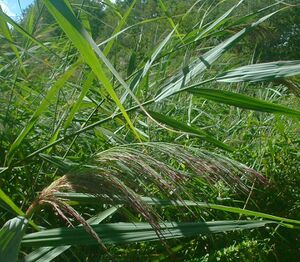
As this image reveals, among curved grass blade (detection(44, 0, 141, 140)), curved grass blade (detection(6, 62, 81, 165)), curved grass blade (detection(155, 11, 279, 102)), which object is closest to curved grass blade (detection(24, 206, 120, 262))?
curved grass blade (detection(6, 62, 81, 165))

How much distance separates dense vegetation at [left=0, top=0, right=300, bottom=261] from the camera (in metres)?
1.45

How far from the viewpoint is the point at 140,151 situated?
5.18 ft

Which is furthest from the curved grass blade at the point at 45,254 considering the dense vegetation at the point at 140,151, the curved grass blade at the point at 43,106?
the curved grass blade at the point at 43,106

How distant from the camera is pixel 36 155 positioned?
200cm

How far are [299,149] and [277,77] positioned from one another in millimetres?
968

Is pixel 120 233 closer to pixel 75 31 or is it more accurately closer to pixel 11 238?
pixel 11 238

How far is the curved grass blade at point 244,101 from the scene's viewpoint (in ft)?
6.28

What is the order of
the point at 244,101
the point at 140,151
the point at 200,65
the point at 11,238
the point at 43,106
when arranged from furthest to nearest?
the point at 200,65 → the point at 244,101 → the point at 43,106 → the point at 140,151 → the point at 11,238

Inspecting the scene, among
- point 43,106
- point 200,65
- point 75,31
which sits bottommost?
point 200,65

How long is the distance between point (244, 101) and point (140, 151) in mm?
489

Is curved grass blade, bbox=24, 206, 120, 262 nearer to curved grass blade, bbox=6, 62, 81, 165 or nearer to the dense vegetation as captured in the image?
the dense vegetation

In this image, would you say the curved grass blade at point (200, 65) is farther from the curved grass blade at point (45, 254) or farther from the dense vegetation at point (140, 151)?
the curved grass blade at point (45, 254)

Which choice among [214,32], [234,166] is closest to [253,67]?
[214,32]

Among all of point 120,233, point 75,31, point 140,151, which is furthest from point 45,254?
point 75,31
